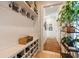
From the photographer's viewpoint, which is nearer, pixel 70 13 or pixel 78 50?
pixel 78 50

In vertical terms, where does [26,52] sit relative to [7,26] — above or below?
below

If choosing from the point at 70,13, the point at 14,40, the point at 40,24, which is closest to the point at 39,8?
the point at 40,24

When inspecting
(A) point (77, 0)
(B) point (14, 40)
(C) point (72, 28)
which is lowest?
(B) point (14, 40)

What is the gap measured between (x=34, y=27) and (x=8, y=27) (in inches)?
109

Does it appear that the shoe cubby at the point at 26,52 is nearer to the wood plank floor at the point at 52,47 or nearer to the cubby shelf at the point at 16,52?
the cubby shelf at the point at 16,52

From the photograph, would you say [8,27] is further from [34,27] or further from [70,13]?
[34,27]

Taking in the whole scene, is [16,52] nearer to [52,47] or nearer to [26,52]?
[26,52]

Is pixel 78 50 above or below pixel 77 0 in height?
below

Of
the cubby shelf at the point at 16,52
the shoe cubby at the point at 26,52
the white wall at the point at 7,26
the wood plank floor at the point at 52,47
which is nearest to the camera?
the cubby shelf at the point at 16,52

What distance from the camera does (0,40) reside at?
6.89 feet

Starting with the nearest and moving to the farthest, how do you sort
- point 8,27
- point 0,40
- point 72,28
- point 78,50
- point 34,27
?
point 0,40 → point 8,27 → point 78,50 → point 72,28 → point 34,27

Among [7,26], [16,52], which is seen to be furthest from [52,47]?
[16,52]

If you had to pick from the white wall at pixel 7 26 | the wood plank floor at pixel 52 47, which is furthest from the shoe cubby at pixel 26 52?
the wood plank floor at pixel 52 47

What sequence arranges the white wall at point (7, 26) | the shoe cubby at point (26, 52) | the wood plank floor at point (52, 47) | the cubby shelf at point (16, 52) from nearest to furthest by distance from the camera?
the cubby shelf at point (16, 52) < the white wall at point (7, 26) < the shoe cubby at point (26, 52) < the wood plank floor at point (52, 47)
